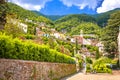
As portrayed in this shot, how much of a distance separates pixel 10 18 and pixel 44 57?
43.3 feet

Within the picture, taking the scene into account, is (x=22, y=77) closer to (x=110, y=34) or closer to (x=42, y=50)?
(x=42, y=50)

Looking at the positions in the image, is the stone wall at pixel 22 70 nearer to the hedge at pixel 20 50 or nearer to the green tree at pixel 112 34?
the hedge at pixel 20 50

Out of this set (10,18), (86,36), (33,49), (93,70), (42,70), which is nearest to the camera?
(33,49)

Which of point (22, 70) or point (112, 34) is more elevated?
point (112, 34)

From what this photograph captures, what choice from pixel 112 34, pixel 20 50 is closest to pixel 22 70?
pixel 20 50

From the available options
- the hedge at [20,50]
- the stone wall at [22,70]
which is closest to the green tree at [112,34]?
the hedge at [20,50]

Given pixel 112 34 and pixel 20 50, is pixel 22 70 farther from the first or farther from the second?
pixel 112 34

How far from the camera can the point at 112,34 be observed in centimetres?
6203

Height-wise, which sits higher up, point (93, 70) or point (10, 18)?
point (10, 18)

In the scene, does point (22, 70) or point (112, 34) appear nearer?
point (22, 70)

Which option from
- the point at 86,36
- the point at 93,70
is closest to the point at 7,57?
the point at 93,70

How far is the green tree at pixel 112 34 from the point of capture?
6010 centimetres

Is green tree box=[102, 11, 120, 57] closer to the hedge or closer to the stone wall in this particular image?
the hedge

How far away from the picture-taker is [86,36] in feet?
598
